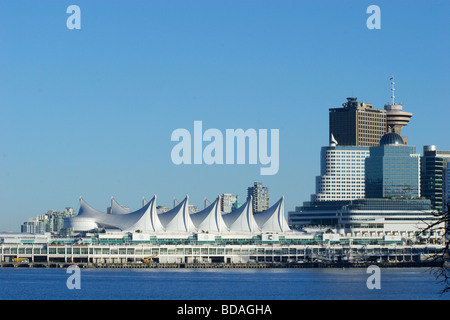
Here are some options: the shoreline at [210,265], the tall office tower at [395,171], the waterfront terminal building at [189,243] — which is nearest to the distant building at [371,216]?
the tall office tower at [395,171]

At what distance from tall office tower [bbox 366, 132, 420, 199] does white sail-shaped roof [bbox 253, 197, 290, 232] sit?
3486 centimetres

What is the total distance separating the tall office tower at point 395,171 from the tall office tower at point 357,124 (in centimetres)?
2555

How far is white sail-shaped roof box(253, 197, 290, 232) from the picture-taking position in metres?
Answer: 124

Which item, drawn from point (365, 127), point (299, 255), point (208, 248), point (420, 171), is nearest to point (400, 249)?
point (299, 255)

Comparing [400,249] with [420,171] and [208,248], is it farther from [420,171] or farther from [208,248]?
[420,171]

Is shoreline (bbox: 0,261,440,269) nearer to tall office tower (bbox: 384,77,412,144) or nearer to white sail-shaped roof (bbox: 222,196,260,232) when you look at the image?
white sail-shaped roof (bbox: 222,196,260,232)

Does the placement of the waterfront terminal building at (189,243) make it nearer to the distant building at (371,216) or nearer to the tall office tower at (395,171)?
the distant building at (371,216)

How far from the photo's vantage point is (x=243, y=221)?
122 meters

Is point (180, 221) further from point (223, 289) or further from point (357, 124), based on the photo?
point (357, 124)

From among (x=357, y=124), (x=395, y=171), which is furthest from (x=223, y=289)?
(x=357, y=124)

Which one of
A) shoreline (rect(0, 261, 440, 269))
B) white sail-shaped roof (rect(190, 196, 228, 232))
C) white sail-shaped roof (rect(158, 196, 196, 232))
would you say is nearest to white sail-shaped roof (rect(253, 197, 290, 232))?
white sail-shaped roof (rect(190, 196, 228, 232))

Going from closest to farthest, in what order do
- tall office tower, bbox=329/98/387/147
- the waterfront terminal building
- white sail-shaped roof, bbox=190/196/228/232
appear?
the waterfront terminal building, white sail-shaped roof, bbox=190/196/228/232, tall office tower, bbox=329/98/387/147

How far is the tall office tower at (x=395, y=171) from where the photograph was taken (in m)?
156

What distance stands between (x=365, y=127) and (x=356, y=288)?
410 feet
